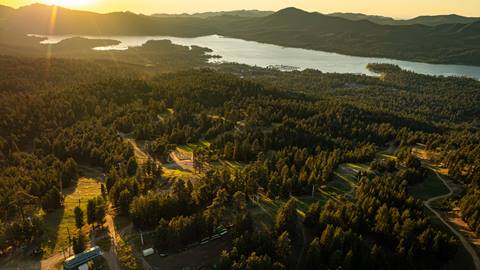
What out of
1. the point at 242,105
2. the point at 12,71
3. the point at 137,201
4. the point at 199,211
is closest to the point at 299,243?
the point at 199,211

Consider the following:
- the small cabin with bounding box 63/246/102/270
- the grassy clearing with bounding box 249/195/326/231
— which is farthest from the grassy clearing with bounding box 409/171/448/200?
the small cabin with bounding box 63/246/102/270

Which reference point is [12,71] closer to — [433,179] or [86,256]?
[86,256]

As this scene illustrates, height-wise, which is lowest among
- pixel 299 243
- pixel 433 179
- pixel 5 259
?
pixel 5 259

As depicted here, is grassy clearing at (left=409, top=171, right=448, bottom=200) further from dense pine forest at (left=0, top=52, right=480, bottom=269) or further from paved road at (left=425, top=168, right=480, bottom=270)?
dense pine forest at (left=0, top=52, right=480, bottom=269)

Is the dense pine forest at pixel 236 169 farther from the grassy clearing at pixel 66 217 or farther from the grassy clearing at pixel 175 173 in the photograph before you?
the grassy clearing at pixel 66 217

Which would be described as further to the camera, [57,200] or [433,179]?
[433,179]

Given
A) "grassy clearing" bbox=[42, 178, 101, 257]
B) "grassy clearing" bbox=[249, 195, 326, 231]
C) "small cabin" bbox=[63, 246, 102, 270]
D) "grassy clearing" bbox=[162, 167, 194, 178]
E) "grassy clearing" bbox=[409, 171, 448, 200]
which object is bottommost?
"grassy clearing" bbox=[42, 178, 101, 257]
